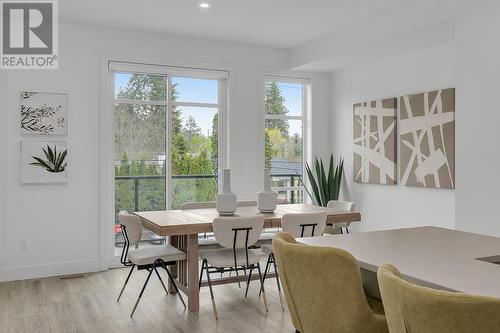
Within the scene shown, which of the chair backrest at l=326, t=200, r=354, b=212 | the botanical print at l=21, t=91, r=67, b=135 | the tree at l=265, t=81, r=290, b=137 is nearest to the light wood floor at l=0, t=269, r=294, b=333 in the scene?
the chair backrest at l=326, t=200, r=354, b=212

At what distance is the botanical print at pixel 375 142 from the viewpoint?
5477 mm

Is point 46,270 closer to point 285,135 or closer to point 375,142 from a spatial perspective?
point 285,135

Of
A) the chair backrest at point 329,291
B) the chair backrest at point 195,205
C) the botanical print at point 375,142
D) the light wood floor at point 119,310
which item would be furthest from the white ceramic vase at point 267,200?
the chair backrest at point 329,291

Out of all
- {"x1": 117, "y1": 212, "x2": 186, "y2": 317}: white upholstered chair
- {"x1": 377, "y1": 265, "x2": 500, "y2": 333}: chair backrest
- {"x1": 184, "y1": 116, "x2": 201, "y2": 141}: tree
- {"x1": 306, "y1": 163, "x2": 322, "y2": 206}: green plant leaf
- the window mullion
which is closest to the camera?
{"x1": 377, "y1": 265, "x2": 500, "y2": 333}: chair backrest

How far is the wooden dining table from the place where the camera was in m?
3.56

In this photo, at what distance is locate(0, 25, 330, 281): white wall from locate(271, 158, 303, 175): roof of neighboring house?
5.36 ft

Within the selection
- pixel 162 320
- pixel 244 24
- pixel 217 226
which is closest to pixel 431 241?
pixel 217 226

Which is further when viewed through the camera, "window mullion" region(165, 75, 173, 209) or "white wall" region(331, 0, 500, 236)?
"window mullion" region(165, 75, 173, 209)

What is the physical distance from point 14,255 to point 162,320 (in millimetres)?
2224

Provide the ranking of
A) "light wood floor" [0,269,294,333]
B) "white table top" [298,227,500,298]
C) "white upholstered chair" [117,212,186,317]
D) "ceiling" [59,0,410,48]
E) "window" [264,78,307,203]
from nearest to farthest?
"white table top" [298,227,500,298], "light wood floor" [0,269,294,333], "white upholstered chair" [117,212,186,317], "ceiling" [59,0,410,48], "window" [264,78,307,203]

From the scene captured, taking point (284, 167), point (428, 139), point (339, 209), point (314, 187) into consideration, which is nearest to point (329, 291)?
point (339, 209)

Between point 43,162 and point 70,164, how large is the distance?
10.9 inches

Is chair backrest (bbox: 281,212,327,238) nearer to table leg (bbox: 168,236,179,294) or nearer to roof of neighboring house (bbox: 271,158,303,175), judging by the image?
table leg (bbox: 168,236,179,294)

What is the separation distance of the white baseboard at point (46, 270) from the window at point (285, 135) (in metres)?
2.62
